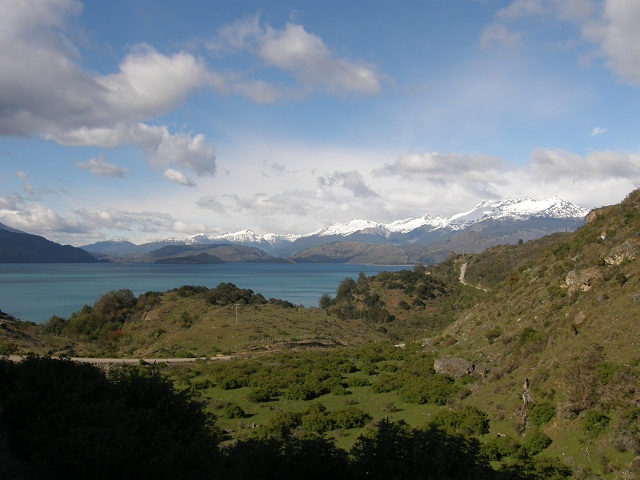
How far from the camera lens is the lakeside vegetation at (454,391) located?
11797 mm

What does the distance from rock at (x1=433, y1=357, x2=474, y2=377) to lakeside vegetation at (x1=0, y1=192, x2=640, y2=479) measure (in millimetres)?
107

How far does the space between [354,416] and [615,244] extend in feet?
62.2

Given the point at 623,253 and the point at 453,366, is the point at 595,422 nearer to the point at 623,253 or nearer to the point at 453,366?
the point at 453,366

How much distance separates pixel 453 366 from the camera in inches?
1089

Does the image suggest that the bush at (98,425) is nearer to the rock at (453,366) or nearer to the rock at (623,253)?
the rock at (453,366)

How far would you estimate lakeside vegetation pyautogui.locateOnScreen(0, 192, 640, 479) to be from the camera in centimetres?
1180

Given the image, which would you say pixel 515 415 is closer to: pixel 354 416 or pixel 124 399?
pixel 354 416

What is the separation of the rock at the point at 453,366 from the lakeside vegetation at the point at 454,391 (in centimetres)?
11

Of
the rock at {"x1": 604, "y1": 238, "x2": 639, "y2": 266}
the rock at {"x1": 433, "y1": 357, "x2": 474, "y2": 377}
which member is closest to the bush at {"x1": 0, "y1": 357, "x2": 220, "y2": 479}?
the rock at {"x1": 433, "y1": 357, "x2": 474, "y2": 377}

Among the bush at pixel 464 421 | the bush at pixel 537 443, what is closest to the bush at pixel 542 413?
the bush at pixel 537 443

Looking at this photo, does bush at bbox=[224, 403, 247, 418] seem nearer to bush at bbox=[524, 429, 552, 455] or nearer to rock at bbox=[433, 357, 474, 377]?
rock at bbox=[433, 357, 474, 377]

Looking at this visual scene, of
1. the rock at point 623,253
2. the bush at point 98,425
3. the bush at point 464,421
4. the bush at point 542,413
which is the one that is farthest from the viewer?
the rock at point 623,253

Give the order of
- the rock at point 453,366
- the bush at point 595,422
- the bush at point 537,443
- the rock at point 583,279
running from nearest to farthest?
1. the bush at point 595,422
2. the bush at point 537,443
3. the rock at point 583,279
4. the rock at point 453,366

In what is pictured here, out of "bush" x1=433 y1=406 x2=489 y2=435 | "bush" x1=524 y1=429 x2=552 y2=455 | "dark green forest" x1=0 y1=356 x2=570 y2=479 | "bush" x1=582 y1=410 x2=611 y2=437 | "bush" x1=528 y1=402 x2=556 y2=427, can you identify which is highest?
"dark green forest" x1=0 y1=356 x2=570 y2=479
